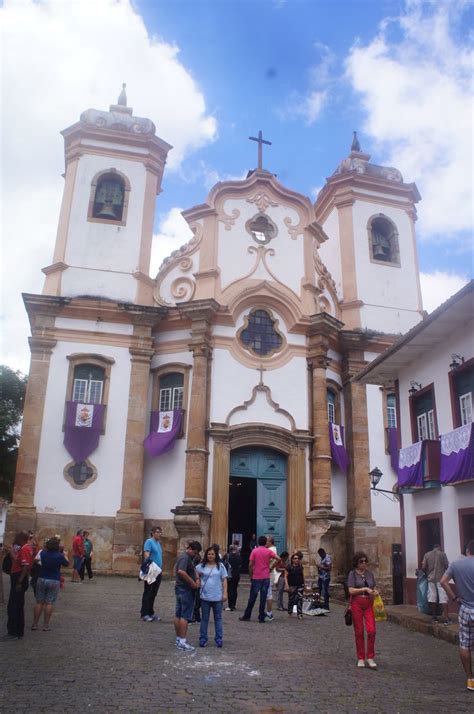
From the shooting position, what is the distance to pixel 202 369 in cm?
2080

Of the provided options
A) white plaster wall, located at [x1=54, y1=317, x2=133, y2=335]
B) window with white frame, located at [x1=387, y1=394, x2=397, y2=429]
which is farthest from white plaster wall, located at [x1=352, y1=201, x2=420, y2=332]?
white plaster wall, located at [x1=54, y1=317, x2=133, y2=335]

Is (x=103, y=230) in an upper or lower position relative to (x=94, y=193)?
lower

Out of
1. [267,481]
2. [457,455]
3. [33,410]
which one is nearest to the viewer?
[457,455]

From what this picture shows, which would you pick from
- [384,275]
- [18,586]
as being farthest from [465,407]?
[384,275]

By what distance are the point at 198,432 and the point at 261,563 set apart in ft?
27.1

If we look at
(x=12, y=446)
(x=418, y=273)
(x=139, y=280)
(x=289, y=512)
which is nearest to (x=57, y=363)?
(x=139, y=280)

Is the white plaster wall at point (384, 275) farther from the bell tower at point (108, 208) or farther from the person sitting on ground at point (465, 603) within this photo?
the person sitting on ground at point (465, 603)

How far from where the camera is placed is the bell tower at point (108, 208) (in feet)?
74.0

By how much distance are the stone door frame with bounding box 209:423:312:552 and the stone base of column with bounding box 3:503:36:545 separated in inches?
211

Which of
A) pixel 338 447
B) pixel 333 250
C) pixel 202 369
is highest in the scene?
pixel 333 250

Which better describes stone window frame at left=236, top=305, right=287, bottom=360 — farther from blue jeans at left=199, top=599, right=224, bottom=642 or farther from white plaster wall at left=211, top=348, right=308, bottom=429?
blue jeans at left=199, top=599, right=224, bottom=642

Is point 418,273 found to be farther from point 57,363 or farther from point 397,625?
point 397,625

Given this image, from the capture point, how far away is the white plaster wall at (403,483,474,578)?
13047 mm

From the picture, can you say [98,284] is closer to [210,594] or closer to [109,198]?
[109,198]
